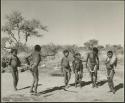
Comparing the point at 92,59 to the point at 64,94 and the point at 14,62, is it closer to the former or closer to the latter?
the point at 64,94

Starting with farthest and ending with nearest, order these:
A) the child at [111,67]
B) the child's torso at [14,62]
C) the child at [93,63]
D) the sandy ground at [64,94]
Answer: the child at [93,63] → the child's torso at [14,62] → the child at [111,67] → the sandy ground at [64,94]

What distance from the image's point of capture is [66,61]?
1079 centimetres

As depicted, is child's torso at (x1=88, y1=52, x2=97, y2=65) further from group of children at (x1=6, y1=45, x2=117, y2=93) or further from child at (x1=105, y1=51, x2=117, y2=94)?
child at (x1=105, y1=51, x2=117, y2=94)

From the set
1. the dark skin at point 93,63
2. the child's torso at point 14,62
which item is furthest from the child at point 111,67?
the child's torso at point 14,62

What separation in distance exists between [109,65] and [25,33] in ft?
70.8

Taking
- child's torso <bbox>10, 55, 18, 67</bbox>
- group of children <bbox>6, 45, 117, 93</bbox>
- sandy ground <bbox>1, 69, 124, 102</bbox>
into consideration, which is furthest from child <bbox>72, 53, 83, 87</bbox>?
child's torso <bbox>10, 55, 18, 67</bbox>

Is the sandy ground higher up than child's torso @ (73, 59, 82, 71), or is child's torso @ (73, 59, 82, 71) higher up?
child's torso @ (73, 59, 82, 71)

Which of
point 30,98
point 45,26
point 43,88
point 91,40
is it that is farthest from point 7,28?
point 91,40

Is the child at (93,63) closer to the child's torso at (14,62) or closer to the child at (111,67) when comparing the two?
the child at (111,67)

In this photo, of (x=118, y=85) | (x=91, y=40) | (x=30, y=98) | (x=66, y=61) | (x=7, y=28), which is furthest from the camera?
(x=91, y=40)

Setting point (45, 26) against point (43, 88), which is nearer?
point (43, 88)

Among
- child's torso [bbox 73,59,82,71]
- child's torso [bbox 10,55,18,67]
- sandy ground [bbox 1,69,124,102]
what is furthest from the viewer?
child's torso [bbox 73,59,82,71]

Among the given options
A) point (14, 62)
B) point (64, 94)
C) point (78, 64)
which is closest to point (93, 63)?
point (78, 64)

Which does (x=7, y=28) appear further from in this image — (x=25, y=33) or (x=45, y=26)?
(x=45, y=26)
